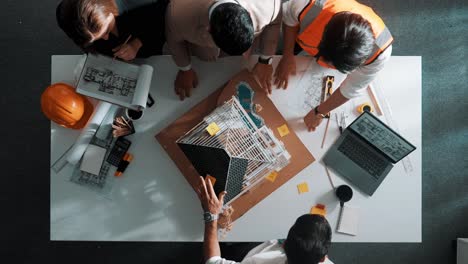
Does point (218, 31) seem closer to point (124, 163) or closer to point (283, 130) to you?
point (283, 130)

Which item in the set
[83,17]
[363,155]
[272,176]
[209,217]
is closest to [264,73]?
[272,176]

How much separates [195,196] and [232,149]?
1.24 ft

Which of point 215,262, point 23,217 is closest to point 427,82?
point 215,262

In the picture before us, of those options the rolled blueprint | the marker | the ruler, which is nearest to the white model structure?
the marker

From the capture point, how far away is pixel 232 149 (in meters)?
1.56

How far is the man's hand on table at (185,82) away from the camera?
174 cm

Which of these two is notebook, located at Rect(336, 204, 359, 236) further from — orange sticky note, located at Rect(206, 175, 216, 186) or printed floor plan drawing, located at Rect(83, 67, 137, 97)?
printed floor plan drawing, located at Rect(83, 67, 137, 97)

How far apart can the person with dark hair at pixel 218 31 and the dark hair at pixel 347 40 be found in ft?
0.93

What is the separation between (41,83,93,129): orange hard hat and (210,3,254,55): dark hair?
746mm

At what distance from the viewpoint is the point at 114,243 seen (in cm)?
237

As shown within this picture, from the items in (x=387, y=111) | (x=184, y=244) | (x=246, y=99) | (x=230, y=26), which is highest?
(x=230, y=26)

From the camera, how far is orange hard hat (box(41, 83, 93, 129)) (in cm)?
162

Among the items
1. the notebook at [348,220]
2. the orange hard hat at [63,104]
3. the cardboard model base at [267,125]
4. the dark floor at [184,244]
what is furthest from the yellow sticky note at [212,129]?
the dark floor at [184,244]

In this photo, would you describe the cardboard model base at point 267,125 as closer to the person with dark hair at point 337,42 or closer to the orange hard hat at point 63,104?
the person with dark hair at point 337,42
